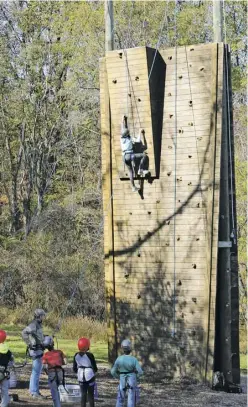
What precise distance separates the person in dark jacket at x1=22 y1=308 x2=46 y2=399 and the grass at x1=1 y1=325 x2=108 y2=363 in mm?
4572

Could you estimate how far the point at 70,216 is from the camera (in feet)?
96.7

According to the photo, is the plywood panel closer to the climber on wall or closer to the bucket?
the climber on wall

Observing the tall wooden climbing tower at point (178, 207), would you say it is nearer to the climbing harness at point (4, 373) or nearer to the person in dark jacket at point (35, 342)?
the person in dark jacket at point (35, 342)

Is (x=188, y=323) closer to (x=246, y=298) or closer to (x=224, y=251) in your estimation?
(x=224, y=251)

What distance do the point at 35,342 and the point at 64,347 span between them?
749 centimetres

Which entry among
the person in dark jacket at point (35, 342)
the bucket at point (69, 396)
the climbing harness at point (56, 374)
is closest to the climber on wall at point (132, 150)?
the person in dark jacket at point (35, 342)

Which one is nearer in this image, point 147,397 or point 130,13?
point 147,397

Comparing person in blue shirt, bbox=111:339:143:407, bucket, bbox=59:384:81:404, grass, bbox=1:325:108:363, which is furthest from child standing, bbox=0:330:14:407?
grass, bbox=1:325:108:363

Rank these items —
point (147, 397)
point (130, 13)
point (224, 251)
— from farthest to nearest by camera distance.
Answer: point (130, 13)
point (224, 251)
point (147, 397)

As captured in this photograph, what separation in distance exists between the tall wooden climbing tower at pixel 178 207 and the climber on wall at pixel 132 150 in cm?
13

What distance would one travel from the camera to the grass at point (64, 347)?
17.4 m

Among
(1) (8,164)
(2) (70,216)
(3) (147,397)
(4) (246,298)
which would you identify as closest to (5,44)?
(1) (8,164)

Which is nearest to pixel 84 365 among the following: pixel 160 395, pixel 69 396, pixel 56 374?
pixel 56 374

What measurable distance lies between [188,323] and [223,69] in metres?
4.66
